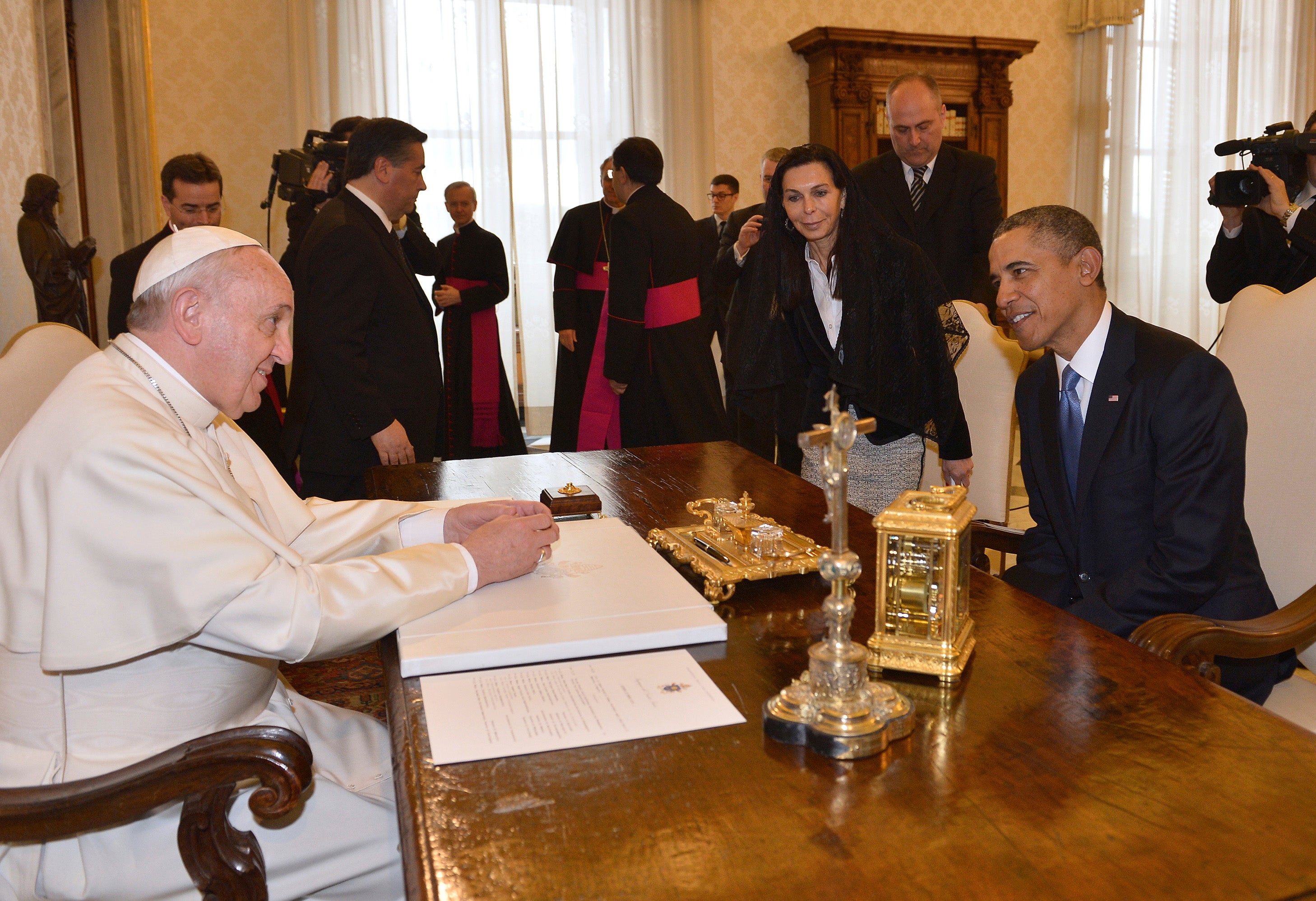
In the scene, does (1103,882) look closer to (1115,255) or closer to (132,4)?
(132,4)

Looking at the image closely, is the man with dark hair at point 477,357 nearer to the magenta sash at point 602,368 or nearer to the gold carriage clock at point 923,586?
the magenta sash at point 602,368

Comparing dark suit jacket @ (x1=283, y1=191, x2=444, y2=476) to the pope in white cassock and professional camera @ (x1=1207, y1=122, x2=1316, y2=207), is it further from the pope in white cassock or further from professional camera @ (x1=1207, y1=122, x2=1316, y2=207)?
professional camera @ (x1=1207, y1=122, x2=1316, y2=207)

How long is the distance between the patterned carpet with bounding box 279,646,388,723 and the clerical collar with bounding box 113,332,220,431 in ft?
4.53

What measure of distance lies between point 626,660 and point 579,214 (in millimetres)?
4728

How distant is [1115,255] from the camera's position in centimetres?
913

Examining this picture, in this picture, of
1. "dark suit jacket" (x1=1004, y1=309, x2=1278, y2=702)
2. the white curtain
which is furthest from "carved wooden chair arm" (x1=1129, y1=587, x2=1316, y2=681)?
the white curtain

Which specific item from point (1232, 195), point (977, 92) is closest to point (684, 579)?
point (1232, 195)

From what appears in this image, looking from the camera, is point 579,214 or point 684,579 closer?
point 684,579

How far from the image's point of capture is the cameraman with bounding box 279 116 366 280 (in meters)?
4.32

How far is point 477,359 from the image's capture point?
5988mm

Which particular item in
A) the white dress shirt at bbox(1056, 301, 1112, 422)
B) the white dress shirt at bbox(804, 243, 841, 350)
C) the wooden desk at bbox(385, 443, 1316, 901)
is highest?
the white dress shirt at bbox(804, 243, 841, 350)

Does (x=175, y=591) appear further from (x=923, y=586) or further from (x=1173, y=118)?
(x=1173, y=118)

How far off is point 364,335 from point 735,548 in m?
1.97

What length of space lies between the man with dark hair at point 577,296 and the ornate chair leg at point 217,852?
14.7ft
